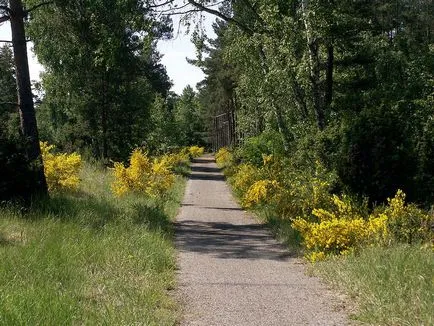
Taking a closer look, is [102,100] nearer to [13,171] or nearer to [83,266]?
[13,171]

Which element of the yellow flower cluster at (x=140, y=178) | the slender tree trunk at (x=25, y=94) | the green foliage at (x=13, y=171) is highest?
the slender tree trunk at (x=25, y=94)

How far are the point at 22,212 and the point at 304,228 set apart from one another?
5768 millimetres

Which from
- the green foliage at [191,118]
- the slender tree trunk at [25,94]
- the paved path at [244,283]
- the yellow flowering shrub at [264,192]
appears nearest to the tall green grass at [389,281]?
the paved path at [244,283]

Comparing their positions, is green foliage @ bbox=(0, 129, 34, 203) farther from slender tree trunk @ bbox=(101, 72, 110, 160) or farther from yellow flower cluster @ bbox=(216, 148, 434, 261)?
slender tree trunk @ bbox=(101, 72, 110, 160)

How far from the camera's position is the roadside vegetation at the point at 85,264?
5.00m

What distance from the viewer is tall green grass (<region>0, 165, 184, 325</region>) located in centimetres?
498

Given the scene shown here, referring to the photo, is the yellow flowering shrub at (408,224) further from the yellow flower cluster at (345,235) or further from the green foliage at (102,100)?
the green foliage at (102,100)

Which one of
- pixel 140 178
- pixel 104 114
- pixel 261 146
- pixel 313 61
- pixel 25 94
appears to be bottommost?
pixel 140 178

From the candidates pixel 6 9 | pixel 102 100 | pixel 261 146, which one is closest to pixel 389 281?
pixel 6 9

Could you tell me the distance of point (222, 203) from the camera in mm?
18703

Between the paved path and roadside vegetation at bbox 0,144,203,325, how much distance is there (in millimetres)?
A: 349

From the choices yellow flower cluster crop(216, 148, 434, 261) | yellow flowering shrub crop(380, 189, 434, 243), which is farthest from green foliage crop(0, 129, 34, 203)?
yellow flowering shrub crop(380, 189, 434, 243)

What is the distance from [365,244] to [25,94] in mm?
8635

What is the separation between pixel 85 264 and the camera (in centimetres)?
722
